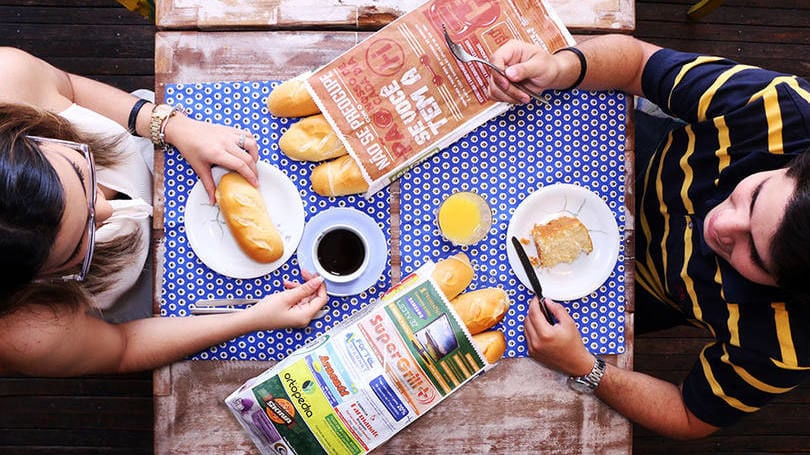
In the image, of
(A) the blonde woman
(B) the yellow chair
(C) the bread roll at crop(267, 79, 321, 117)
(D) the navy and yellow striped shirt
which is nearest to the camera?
(A) the blonde woman

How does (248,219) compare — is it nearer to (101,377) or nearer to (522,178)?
(522,178)

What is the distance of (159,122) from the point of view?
114 centimetres

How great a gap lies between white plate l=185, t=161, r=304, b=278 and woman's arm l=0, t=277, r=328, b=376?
8 centimetres

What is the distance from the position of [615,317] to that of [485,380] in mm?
323

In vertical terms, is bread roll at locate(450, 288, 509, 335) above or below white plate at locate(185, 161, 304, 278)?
below

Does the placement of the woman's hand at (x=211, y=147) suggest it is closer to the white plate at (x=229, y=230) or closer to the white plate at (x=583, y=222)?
the white plate at (x=229, y=230)

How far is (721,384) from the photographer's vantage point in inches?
44.4

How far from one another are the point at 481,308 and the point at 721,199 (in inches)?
21.0

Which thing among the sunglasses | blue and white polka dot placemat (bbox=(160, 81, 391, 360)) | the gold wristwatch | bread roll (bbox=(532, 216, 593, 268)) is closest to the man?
bread roll (bbox=(532, 216, 593, 268))

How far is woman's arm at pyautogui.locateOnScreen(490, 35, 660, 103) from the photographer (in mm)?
1146

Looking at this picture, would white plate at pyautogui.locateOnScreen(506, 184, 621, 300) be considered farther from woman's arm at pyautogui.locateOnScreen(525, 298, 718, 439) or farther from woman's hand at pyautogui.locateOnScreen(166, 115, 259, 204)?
woman's hand at pyautogui.locateOnScreen(166, 115, 259, 204)

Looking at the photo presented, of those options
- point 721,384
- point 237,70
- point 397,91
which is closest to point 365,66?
point 397,91

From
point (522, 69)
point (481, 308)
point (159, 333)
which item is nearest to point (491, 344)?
point (481, 308)

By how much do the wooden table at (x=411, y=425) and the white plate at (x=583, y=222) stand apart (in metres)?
0.08
